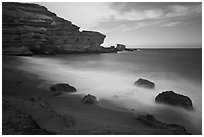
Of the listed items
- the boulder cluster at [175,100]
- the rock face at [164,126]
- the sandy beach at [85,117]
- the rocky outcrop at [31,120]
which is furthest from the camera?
the boulder cluster at [175,100]

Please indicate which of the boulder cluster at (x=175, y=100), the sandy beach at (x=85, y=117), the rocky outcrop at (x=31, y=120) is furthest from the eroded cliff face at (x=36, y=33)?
the boulder cluster at (x=175, y=100)

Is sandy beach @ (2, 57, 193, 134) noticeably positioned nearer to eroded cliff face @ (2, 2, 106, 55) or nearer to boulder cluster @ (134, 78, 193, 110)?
boulder cluster @ (134, 78, 193, 110)

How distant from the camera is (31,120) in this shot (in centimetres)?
328

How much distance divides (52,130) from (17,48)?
93.2 ft

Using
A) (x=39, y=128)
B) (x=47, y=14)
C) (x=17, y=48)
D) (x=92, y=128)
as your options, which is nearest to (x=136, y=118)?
(x=92, y=128)

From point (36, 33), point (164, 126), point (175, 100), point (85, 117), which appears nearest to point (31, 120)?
point (85, 117)

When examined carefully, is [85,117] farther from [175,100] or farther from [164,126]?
[175,100]

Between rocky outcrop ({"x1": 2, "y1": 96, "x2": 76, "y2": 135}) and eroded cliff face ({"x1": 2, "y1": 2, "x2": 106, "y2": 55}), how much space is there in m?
26.2

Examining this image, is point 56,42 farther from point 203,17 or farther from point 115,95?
point 203,17

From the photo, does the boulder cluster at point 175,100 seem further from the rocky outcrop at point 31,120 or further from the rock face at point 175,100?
the rocky outcrop at point 31,120

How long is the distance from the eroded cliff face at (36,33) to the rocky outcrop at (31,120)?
26242 mm

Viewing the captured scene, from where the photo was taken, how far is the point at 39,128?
311cm

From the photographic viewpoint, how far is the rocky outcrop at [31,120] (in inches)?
120

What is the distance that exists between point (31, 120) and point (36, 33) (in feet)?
104
